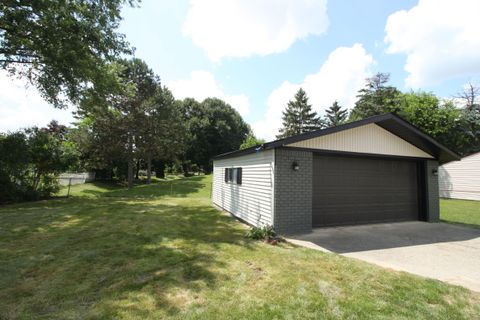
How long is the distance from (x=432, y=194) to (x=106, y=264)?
1054 centimetres

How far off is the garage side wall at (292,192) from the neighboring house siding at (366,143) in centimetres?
41

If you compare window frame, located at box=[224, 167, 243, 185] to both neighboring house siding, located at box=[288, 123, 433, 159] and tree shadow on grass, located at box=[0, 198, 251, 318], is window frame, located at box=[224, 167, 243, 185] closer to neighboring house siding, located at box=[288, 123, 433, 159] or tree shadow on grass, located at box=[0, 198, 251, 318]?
tree shadow on grass, located at box=[0, 198, 251, 318]

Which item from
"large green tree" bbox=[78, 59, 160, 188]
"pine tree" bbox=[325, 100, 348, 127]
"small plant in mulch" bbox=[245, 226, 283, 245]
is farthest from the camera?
"pine tree" bbox=[325, 100, 348, 127]

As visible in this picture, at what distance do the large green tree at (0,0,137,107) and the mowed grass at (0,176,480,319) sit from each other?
7.45m

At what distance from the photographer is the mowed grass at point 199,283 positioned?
3.02 meters

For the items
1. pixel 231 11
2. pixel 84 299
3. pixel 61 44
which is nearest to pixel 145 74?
pixel 61 44

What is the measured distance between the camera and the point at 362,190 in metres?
8.17

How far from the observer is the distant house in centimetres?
1657

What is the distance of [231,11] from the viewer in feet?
24.8

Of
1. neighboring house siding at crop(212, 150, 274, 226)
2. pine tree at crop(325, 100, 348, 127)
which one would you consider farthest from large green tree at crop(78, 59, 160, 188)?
pine tree at crop(325, 100, 348, 127)

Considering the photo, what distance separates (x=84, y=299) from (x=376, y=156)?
8510mm

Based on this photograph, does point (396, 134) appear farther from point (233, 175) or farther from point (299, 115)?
point (299, 115)

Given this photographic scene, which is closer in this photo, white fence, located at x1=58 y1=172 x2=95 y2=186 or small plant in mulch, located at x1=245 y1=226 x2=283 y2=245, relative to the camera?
small plant in mulch, located at x1=245 y1=226 x2=283 y2=245

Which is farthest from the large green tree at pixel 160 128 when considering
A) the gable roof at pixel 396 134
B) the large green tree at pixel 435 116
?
the large green tree at pixel 435 116
